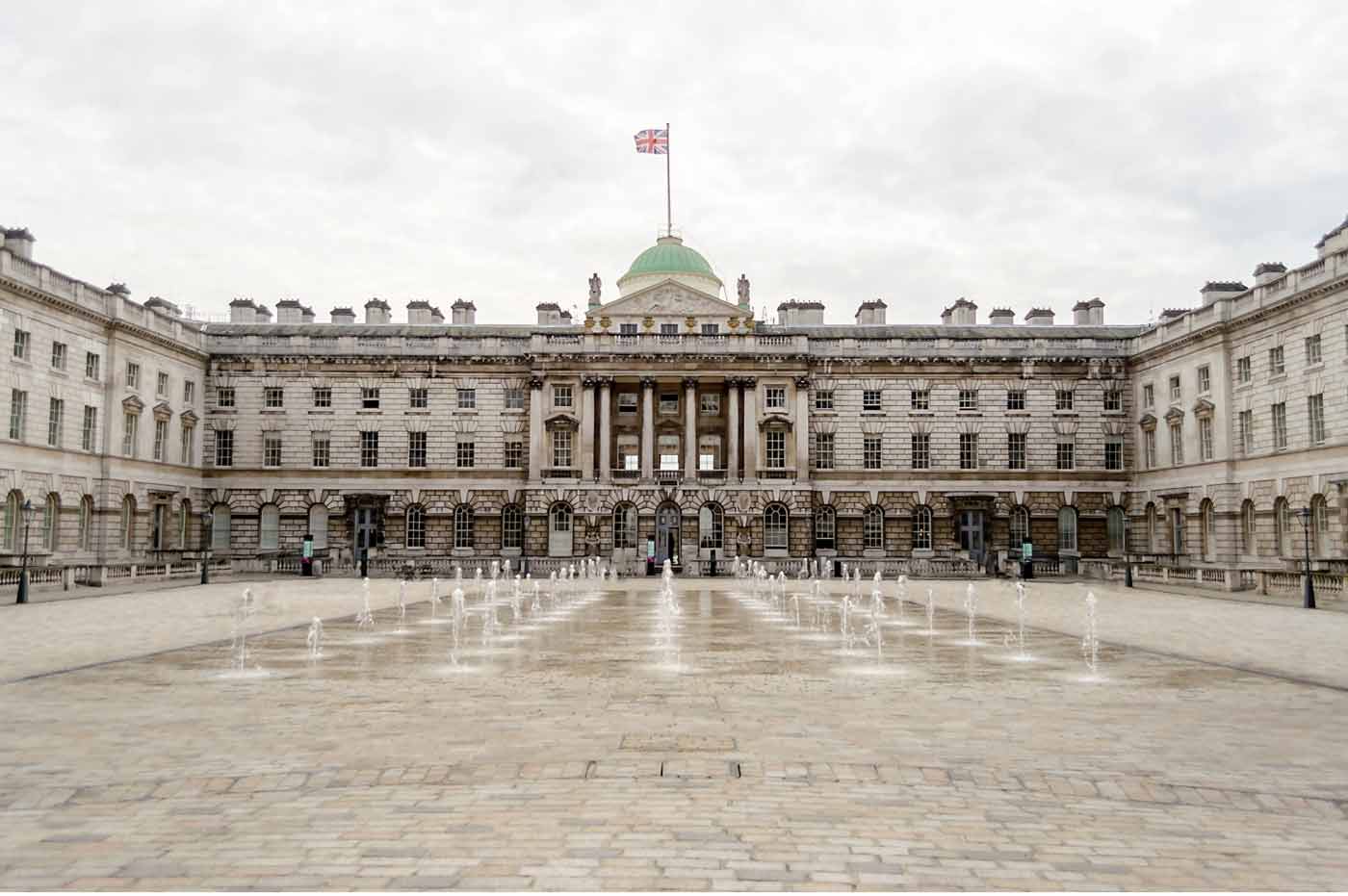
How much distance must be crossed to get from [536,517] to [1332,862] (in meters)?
54.7

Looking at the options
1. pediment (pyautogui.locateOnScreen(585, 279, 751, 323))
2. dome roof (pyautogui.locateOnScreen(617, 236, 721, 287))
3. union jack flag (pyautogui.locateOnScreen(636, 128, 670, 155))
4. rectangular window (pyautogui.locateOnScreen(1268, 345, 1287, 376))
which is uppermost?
union jack flag (pyautogui.locateOnScreen(636, 128, 670, 155))

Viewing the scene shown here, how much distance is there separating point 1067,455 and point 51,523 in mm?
52603

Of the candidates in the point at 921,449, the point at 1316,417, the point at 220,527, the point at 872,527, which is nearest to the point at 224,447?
the point at 220,527

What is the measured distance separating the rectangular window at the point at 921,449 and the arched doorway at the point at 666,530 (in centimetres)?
1439

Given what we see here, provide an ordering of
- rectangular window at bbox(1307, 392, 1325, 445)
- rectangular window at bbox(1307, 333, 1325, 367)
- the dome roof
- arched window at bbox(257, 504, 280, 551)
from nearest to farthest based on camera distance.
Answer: rectangular window at bbox(1307, 392, 1325, 445) < rectangular window at bbox(1307, 333, 1325, 367) < arched window at bbox(257, 504, 280, 551) < the dome roof

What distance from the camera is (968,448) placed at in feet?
203

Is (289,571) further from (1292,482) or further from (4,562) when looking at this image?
(1292,482)

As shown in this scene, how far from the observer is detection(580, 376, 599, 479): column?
61062 mm

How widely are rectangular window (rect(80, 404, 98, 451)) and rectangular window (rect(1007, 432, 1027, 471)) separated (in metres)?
48.3

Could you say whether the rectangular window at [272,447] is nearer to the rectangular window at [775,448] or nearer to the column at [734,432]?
the column at [734,432]

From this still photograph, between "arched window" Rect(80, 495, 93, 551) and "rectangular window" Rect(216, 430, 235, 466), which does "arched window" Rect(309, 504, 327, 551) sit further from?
"arched window" Rect(80, 495, 93, 551)

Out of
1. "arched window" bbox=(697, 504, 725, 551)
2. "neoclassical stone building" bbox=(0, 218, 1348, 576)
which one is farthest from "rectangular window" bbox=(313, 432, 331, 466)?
"arched window" bbox=(697, 504, 725, 551)

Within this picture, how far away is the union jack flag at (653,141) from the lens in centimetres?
6019

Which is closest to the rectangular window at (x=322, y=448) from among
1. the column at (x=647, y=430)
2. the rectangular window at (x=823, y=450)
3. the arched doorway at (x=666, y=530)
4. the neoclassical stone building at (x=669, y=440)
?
the neoclassical stone building at (x=669, y=440)
